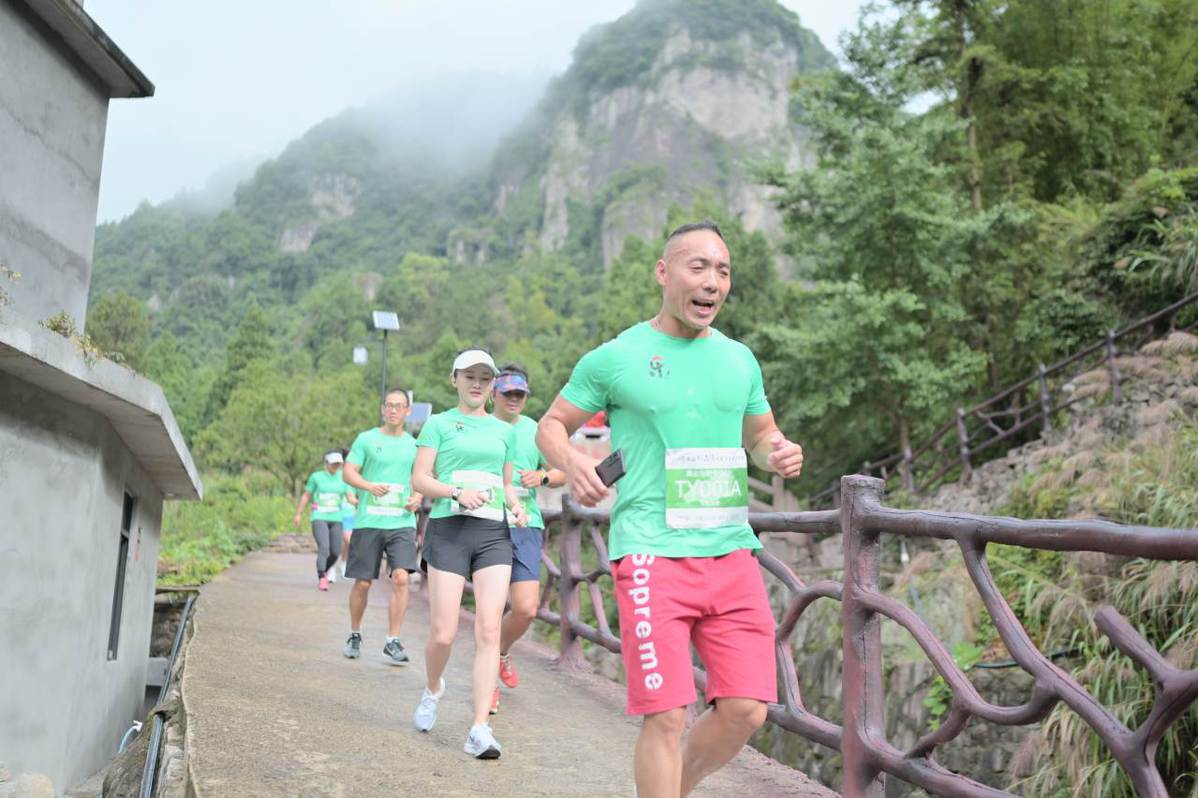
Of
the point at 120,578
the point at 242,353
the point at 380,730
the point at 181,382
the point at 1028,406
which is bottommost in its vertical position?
the point at 380,730

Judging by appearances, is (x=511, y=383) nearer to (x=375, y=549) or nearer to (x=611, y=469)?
(x=375, y=549)

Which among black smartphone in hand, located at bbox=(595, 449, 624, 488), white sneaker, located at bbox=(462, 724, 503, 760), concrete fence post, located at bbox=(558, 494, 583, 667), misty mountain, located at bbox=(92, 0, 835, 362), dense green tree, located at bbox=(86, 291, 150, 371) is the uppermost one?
misty mountain, located at bbox=(92, 0, 835, 362)

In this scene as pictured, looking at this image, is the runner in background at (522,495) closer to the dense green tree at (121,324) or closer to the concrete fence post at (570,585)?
the concrete fence post at (570,585)

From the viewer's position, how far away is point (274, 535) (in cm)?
2577

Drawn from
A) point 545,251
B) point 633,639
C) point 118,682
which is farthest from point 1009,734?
point 545,251

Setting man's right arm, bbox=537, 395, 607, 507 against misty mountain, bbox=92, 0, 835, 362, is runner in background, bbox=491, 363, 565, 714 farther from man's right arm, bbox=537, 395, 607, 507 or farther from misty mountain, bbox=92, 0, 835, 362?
misty mountain, bbox=92, 0, 835, 362

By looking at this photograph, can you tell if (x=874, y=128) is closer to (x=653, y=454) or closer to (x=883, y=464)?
(x=883, y=464)

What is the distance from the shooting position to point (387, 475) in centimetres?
773

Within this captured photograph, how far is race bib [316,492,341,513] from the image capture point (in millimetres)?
12758

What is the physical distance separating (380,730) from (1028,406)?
1329 centimetres

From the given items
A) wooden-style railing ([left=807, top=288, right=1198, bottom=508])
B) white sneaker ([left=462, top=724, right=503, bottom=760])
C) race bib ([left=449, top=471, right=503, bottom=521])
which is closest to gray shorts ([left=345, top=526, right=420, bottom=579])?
race bib ([left=449, top=471, right=503, bottom=521])

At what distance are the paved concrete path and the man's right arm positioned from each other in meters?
1.80

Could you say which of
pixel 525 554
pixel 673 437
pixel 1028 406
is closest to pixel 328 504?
Result: pixel 525 554

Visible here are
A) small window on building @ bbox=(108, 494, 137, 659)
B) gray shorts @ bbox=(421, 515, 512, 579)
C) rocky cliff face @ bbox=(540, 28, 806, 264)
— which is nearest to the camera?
gray shorts @ bbox=(421, 515, 512, 579)
